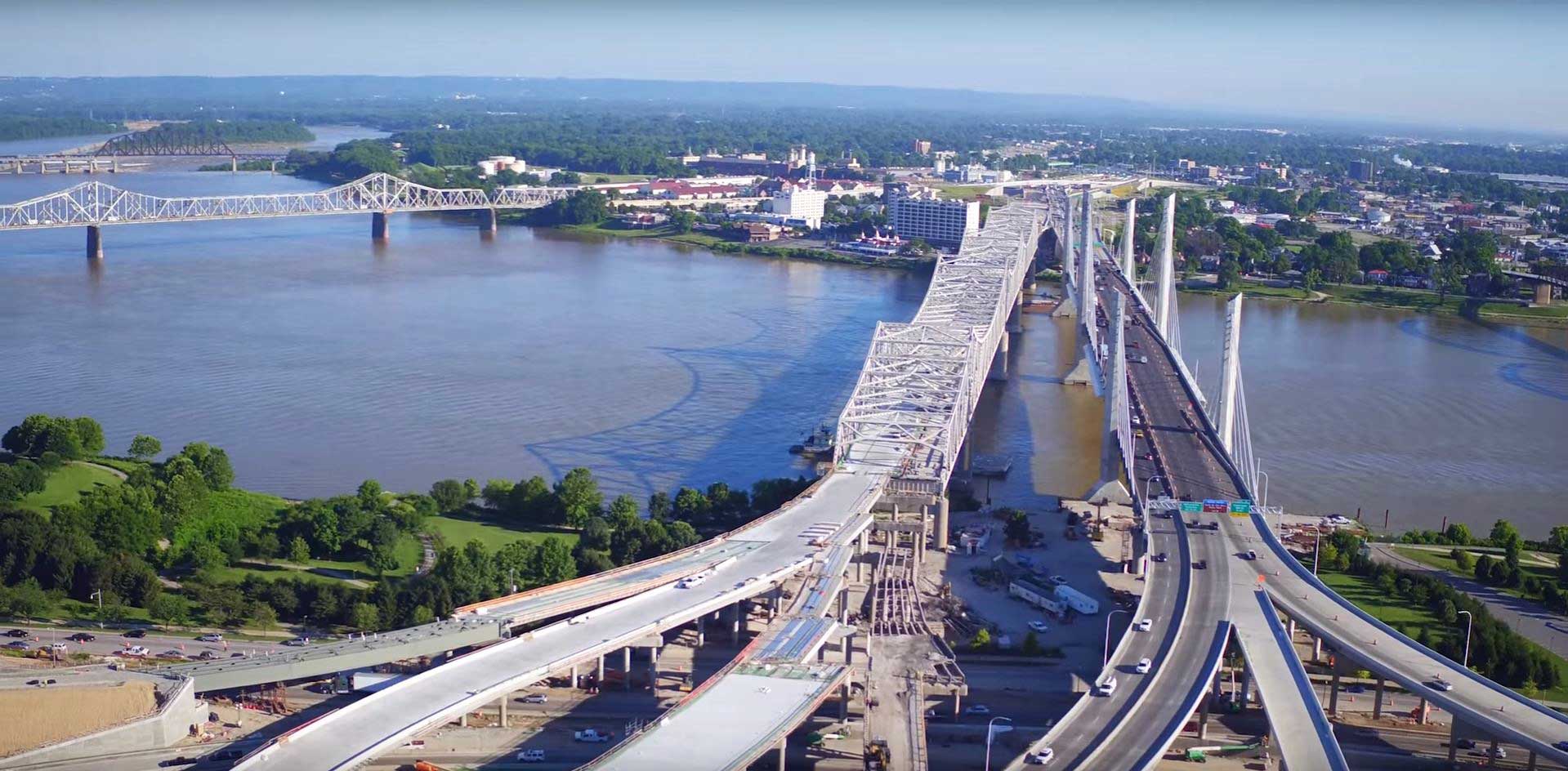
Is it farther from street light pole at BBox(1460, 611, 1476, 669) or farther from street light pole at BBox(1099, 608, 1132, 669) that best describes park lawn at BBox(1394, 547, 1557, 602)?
street light pole at BBox(1099, 608, 1132, 669)

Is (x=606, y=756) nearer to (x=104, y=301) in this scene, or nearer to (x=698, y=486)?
(x=698, y=486)

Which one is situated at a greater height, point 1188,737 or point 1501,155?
point 1501,155

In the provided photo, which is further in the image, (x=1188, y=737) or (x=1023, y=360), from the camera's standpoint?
(x=1023, y=360)

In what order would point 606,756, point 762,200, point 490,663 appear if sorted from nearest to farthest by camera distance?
point 606,756, point 490,663, point 762,200

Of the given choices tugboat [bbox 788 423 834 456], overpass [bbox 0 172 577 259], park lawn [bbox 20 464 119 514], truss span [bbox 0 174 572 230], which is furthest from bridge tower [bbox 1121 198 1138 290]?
park lawn [bbox 20 464 119 514]

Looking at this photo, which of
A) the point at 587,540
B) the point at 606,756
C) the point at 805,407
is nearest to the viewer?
the point at 606,756

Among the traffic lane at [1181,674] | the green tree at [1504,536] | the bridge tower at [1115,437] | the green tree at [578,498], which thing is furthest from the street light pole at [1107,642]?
the green tree at [578,498]

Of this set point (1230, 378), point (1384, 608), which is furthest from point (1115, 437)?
point (1384, 608)

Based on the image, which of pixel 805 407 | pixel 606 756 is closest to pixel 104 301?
pixel 805 407
